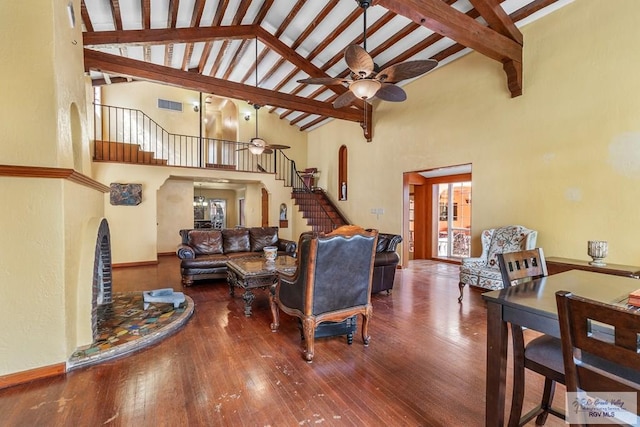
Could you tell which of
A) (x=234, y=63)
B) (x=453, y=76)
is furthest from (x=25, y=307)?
(x=234, y=63)

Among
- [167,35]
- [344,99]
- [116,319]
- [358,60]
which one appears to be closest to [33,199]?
[116,319]

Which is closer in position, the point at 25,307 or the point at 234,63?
the point at 25,307

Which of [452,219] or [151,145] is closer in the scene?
[452,219]

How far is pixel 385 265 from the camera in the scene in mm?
4566

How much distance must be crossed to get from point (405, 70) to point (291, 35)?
400 centimetres

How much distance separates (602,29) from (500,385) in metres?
4.82

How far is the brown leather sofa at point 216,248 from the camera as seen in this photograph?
5129mm

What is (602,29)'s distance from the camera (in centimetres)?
381

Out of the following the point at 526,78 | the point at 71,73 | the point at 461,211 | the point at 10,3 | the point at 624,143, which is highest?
the point at 526,78

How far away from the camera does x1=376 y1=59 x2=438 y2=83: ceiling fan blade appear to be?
3326 mm

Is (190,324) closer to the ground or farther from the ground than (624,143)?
closer to the ground

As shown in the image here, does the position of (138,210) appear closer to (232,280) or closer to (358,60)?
(232,280)

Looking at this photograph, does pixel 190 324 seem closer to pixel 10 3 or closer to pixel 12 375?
pixel 12 375

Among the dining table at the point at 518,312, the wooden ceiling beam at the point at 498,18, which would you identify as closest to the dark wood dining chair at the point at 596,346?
the dining table at the point at 518,312
